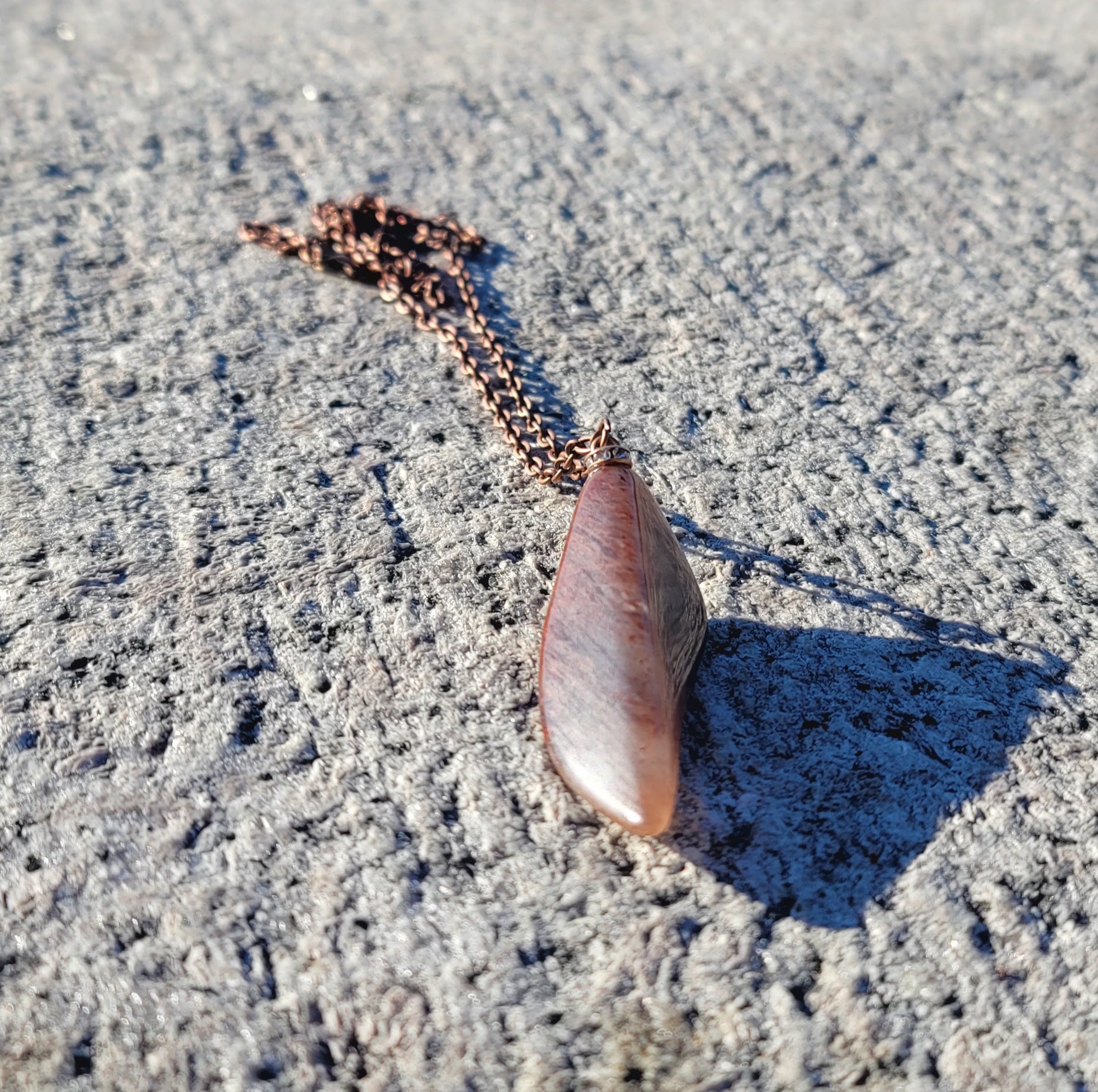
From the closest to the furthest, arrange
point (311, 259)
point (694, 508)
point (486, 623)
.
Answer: point (486, 623) < point (694, 508) < point (311, 259)

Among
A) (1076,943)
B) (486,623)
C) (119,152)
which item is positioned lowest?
(119,152)

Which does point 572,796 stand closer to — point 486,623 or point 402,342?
point 486,623

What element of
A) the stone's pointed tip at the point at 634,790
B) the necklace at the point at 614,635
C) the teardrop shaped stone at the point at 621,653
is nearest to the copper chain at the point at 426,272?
the necklace at the point at 614,635

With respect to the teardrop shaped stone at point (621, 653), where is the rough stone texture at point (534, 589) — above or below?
below

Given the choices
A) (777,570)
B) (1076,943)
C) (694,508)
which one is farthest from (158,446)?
(1076,943)

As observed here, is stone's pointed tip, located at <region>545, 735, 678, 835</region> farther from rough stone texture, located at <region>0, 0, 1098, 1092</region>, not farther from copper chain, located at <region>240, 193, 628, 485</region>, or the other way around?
copper chain, located at <region>240, 193, 628, 485</region>

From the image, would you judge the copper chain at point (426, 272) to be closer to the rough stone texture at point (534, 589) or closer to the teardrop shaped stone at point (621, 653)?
the rough stone texture at point (534, 589)
